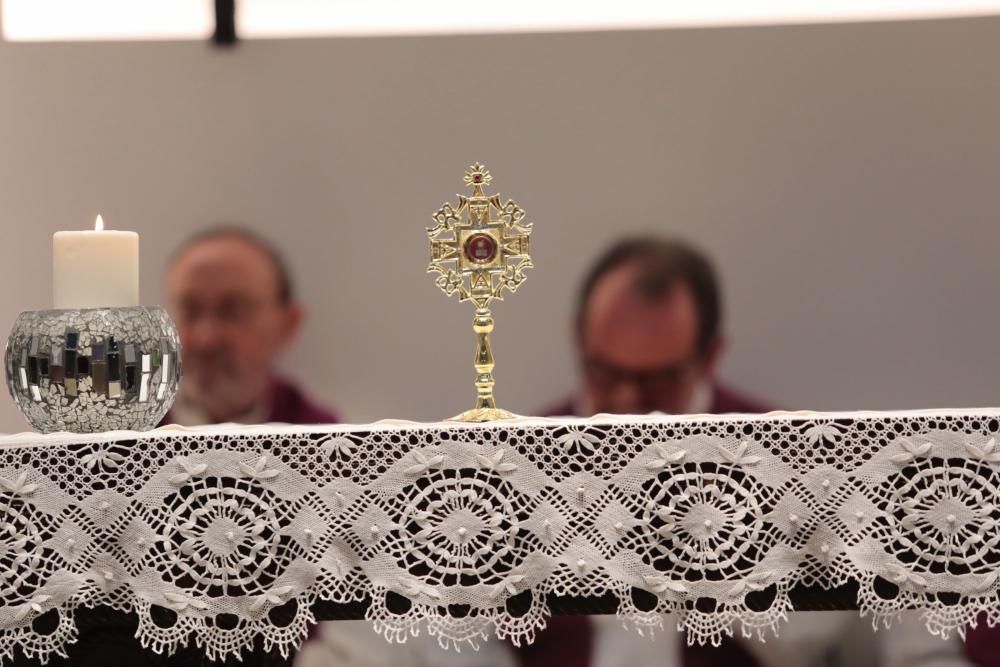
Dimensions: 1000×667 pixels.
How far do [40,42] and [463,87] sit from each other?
2.70ft

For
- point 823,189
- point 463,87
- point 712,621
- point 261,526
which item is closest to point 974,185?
point 823,189

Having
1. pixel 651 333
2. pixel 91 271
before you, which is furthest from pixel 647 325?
pixel 91 271

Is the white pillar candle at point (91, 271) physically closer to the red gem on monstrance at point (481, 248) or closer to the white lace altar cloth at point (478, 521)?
the white lace altar cloth at point (478, 521)

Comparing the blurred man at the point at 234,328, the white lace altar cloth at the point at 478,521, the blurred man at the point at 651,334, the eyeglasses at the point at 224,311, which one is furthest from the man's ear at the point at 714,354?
the white lace altar cloth at the point at 478,521

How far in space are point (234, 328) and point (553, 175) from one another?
68 centimetres

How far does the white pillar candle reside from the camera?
0.99 metres

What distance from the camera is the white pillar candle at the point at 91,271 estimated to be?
993 mm

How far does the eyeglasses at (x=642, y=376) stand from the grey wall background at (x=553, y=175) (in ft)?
0.21

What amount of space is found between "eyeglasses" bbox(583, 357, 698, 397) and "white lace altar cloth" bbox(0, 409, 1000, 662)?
4.88 feet

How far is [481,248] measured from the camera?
1078mm

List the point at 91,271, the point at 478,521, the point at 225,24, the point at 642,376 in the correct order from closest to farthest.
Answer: the point at 478,521 → the point at 91,271 → the point at 642,376 → the point at 225,24

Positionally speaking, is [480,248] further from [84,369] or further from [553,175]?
[553,175]

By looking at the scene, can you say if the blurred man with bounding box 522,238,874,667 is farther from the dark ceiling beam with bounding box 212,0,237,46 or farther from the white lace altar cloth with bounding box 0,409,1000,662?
the white lace altar cloth with bounding box 0,409,1000,662

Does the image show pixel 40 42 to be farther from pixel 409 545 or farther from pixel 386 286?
pixel 409 545
